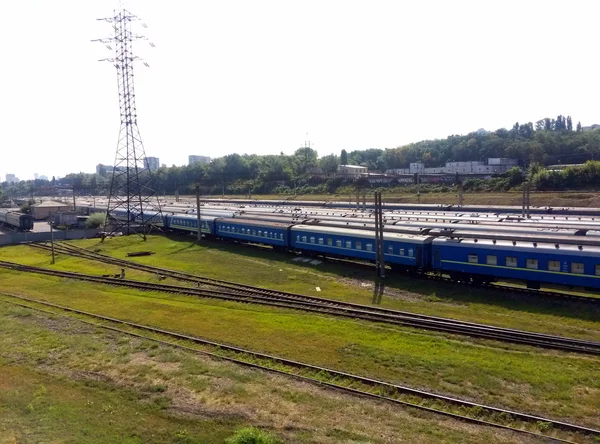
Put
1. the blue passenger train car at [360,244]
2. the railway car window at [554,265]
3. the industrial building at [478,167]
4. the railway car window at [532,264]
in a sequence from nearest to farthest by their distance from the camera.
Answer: the railway car window at [554,265] → the railway car window at [532,264] → the blue passenger train car at [360,244] → the industrial building at [478,167]

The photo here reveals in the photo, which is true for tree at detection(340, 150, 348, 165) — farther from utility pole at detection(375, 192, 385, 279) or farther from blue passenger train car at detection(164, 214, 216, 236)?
utility pole at detection(375, 192, 385, 279)

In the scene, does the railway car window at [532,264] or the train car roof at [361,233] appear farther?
the train car roof at [361,233]

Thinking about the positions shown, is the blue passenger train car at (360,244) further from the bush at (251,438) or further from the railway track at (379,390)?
the bush at (251,438)

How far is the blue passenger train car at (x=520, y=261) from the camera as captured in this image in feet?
86.0

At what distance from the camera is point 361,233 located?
37.5m

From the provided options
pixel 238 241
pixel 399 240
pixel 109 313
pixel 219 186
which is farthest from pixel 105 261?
pixel 219 186

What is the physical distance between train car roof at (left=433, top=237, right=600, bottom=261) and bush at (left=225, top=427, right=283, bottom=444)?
20042 millimetres

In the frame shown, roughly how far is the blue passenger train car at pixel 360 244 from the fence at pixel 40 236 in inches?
1425

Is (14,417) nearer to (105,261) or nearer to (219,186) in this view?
(105,261)

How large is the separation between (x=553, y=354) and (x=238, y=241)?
3984 cm

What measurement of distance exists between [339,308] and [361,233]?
11596 mm

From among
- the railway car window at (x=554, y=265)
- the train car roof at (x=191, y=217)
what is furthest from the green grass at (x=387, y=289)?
the train car roof at (x=191, y=217)

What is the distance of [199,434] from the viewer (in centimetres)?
1398

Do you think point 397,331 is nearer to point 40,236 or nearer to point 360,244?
point 360,244
